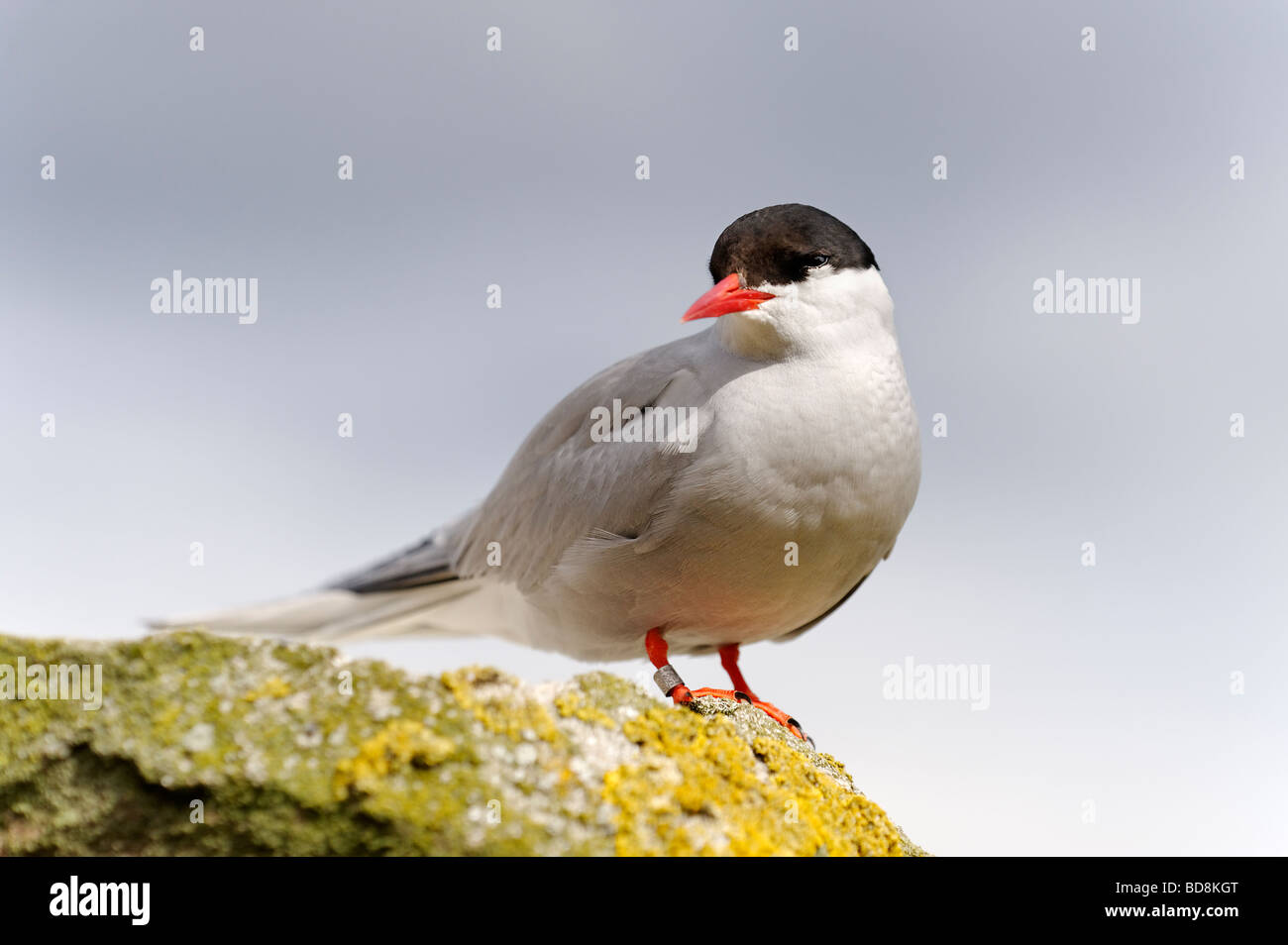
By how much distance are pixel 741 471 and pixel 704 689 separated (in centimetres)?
94

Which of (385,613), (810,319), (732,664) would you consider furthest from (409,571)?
(810,319)

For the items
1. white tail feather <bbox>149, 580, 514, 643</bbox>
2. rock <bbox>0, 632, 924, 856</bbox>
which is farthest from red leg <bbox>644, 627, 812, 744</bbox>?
white tail feather <bbox>149, 580, 514, 643</bbox>

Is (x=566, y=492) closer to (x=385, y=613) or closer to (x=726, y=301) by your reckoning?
(x=726, y=301)

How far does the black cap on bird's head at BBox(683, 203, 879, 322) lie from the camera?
4594mm

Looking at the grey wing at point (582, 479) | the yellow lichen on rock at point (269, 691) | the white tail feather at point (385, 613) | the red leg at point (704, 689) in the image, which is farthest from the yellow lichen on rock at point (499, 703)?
the white tail feather at point (385, 613)

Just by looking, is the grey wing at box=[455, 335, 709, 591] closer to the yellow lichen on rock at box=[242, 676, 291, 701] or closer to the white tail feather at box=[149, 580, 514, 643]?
the white tail feather at box=[149, 580, 514, 643]

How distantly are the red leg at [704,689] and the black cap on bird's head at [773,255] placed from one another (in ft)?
5.10

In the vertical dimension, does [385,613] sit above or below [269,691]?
below

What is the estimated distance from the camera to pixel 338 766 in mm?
2781

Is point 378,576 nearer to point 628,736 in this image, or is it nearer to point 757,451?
point 757,451

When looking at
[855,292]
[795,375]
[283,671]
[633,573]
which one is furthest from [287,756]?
[855,292]

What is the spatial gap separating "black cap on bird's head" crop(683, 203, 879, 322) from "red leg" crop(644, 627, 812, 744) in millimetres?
1556

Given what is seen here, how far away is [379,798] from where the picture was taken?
272cm

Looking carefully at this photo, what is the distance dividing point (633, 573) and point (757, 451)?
0.83 m
